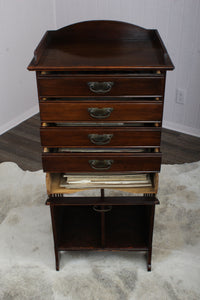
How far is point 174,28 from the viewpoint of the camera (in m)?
2.59

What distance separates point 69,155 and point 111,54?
0.42 metres

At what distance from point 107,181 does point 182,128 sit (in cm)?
158

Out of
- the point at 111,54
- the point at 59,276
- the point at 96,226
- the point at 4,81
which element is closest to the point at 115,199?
the point at 96,226

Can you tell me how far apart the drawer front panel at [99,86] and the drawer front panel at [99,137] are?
14 cm

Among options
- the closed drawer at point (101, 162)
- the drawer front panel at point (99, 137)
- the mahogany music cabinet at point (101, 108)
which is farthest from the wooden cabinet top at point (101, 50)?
the closed drawer at point (101, 162)

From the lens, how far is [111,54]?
4.58 feet

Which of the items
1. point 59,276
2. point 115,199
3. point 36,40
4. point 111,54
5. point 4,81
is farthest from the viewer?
point 36,40

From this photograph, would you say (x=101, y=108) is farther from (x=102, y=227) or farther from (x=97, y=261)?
(x=97, y=261)

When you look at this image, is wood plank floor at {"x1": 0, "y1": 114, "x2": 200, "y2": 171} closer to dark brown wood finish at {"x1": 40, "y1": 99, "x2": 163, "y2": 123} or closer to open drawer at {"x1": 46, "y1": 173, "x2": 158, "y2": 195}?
open drawer at {"x1": 46, "y1": 173, "x2": 158, "y2": 195}

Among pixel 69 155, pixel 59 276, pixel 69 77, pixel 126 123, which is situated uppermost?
pixel 69 77

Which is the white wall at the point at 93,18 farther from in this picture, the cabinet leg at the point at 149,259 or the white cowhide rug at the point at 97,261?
the cabinet leg at the point at 149,259

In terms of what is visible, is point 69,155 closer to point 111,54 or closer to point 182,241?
point 111,54

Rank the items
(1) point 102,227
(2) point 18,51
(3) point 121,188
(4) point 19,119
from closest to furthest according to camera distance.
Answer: (3) point 121,188 → (1) point 102,227 → (2) point 18,51 → (4) point 19,119

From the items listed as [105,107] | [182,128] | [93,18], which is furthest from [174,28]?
[105,107]
